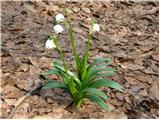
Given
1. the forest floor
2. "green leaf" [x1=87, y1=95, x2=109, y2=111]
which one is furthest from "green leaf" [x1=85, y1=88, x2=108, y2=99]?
the forest floor

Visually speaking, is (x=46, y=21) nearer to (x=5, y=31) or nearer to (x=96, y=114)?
(x=5, y=31)

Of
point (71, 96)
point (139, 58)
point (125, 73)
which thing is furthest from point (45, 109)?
point (139, 58)

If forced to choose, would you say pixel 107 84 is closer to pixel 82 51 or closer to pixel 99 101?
pixel 99 101

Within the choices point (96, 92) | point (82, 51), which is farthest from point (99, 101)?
point (82, 51)

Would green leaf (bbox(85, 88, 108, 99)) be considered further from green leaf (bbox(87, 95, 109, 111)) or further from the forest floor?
the forest floor

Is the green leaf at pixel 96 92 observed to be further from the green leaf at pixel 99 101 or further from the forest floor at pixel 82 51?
the forest floor at pixel 82 51

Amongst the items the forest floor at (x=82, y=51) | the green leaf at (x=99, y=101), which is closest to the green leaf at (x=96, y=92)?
the green leaf at (x=99, y=101)

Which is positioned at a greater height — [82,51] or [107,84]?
[107,84]

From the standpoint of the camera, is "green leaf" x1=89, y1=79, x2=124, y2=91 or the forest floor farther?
the forest floor

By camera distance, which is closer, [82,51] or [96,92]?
[96,92]
